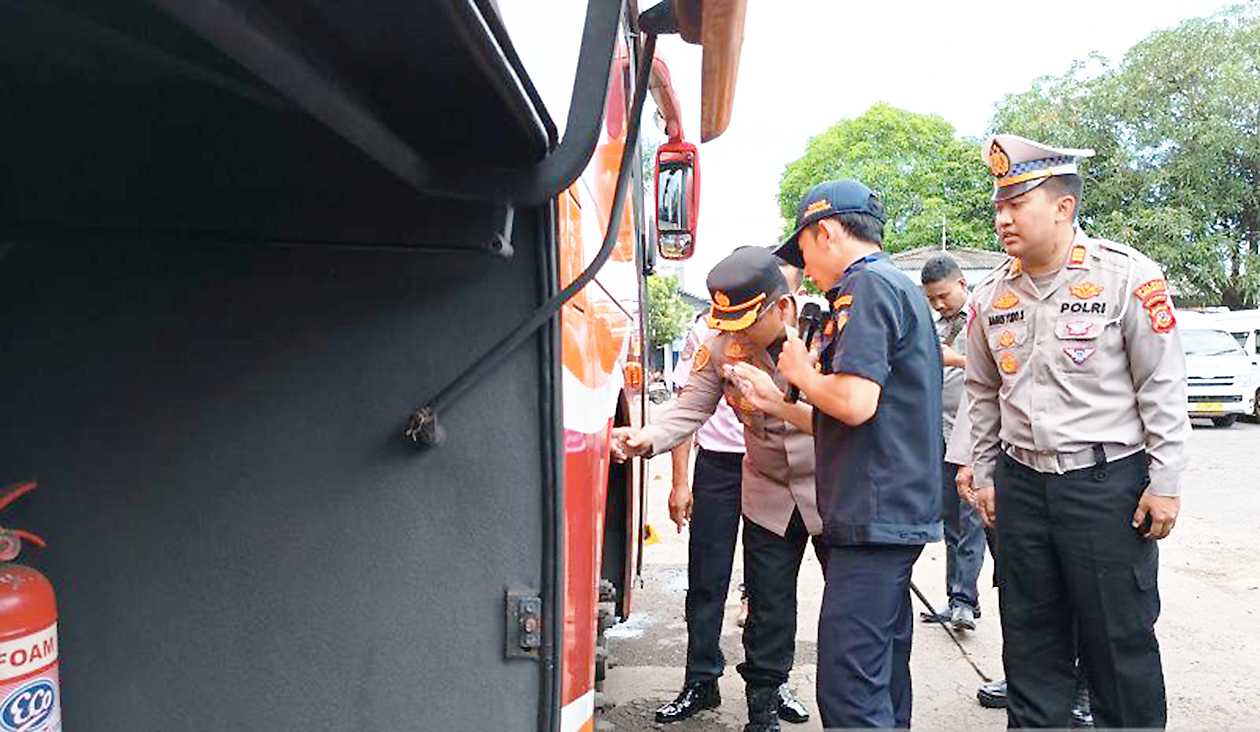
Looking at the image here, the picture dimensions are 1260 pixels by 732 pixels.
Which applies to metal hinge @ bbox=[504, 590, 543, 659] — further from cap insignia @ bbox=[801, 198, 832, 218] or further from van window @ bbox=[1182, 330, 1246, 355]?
van window @ bbox=[1182, 330, 1246, 355]

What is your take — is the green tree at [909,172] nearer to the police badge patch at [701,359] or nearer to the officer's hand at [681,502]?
the officer's hand at [681,502]

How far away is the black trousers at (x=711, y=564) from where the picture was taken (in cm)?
350

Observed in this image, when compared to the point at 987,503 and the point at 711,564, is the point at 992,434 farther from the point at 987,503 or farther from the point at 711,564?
the point at 711,564

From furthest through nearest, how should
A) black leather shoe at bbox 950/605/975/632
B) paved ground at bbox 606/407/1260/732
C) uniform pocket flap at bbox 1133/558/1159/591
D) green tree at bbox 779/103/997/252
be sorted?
green tree at bbox 779/103/997/252 < black leather shoe at bbox 950/605/975/632 < paved ground at bbox 606/407/1260/732 < uniform pocket flap at bbox 1133/558/1159/591

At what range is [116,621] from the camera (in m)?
1.53

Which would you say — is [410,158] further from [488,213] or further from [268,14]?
[268,14]

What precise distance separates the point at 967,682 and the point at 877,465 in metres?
1.97

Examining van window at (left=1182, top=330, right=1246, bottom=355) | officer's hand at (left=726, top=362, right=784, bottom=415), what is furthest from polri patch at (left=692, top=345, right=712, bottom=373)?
van window at (left=1182, top=330, right=1246, bottom=355)

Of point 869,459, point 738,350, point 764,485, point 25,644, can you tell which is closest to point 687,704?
point 764,485

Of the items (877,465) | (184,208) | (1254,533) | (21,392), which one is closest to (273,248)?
(184,208)

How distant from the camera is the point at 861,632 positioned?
95.1 inches

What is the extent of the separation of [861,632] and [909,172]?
40.3 meters

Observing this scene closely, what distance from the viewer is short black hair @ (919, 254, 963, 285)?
4504mm

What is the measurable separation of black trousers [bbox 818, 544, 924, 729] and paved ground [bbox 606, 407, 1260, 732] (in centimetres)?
118
